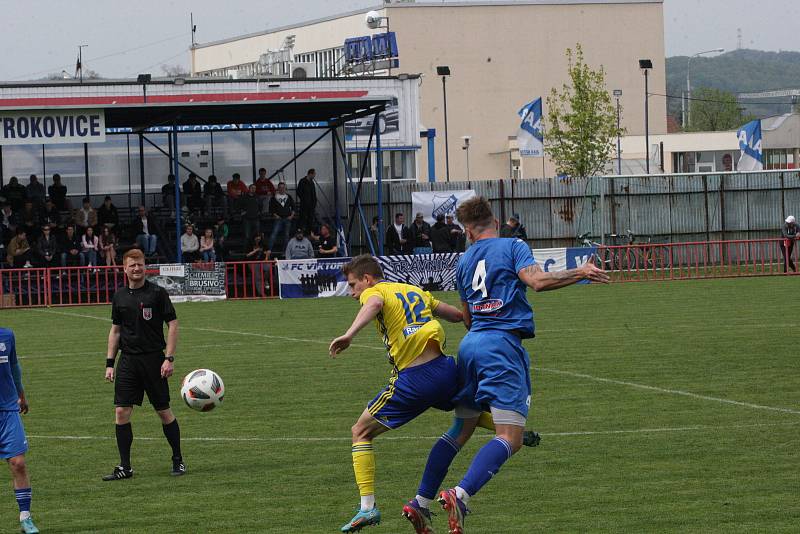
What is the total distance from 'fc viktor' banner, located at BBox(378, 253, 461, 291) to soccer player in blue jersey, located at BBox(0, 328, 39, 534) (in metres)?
22.2

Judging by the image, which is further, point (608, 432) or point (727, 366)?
point (727, 366)

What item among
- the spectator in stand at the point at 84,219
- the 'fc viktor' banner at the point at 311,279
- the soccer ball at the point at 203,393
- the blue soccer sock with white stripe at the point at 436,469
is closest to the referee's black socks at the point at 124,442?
the soccer ball at the point at 203,393

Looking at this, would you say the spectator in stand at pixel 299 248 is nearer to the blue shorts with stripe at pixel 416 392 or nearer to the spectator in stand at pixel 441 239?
the spectator in stand at pixel 441 239

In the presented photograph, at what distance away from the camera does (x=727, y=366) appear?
52.0 ft

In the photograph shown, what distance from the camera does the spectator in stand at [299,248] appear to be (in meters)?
31.5

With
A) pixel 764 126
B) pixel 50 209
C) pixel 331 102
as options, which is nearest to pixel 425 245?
pixel 331 102

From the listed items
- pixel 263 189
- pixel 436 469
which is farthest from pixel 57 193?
pixel 436 469

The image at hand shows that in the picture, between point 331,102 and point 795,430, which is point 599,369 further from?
point 331,102

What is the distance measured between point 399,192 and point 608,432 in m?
29.5

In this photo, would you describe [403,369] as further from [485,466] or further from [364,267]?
[485,466]

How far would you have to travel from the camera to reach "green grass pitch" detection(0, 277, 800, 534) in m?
8.48

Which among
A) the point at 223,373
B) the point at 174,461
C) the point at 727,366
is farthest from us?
the point at 223,373

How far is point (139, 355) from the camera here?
10.2 metres

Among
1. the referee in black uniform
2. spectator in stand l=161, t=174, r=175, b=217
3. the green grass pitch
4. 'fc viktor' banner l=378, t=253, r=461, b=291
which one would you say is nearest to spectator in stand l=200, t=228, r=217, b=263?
'fc viktor' banner l=378, t=253, r=461, b=291
